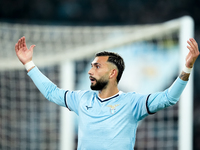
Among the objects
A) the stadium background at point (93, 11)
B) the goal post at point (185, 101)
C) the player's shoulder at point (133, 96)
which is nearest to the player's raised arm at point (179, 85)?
the player's shoulder at point (133, 96)

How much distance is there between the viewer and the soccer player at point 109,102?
6.32 ft

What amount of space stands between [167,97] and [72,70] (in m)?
2.32

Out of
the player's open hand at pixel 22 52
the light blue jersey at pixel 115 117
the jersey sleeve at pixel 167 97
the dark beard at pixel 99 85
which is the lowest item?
the light blue jersey at pixel 115 117

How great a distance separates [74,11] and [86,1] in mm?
715

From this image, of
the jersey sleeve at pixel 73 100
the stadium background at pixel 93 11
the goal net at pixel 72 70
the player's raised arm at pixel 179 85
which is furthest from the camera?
the stadium background at pixel 93 11

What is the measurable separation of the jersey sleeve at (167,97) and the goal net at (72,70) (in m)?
1.79

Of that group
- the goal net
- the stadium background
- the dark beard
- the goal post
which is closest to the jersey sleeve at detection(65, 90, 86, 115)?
the dark beard

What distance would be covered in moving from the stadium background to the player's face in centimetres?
971

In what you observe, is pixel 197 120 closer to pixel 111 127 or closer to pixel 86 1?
pixel 86 1

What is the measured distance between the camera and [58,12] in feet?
39.5

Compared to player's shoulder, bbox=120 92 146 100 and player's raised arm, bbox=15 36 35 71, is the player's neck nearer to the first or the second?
player's shoulder, bbox=120 92 146 100

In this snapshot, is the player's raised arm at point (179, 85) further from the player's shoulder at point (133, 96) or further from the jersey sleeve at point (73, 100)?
the jersey sleeve at point (73, 100)

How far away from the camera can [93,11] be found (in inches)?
483

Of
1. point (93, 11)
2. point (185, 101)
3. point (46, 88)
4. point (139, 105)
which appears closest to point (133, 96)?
point (139, 105)
